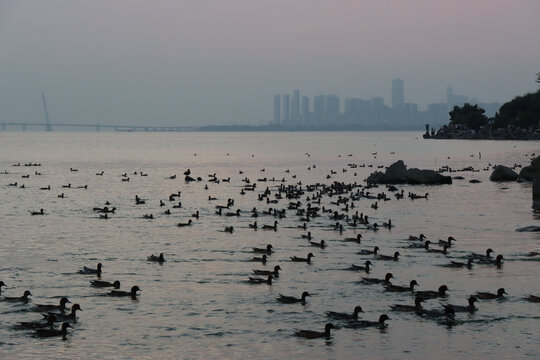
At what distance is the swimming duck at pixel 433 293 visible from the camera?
2923 centimetres

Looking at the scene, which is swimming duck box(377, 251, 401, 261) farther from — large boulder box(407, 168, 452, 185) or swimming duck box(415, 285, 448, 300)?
large boulder box(407, 168, 452, 185)

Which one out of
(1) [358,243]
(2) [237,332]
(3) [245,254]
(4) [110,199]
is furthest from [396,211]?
(2) [237,332]

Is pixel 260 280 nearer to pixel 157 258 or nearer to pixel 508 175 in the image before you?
pixel 157 258

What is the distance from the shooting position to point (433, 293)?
96.6 feet

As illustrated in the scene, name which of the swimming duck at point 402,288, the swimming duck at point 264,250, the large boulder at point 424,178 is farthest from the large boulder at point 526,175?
the swimming duck at point 402,288

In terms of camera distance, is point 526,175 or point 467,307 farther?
point 526,175

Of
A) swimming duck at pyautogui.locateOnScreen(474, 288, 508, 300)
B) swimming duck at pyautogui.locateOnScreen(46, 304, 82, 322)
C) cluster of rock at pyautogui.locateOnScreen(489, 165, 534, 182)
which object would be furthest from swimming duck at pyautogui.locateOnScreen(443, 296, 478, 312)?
cluster of rock at pyautogui.locateOnScreen(489, 165, 534, 182)

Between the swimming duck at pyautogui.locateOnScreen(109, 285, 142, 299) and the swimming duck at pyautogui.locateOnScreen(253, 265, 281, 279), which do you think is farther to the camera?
the swimming duck at pyautogui.locateOnScreen(253, 265, 281, 279)

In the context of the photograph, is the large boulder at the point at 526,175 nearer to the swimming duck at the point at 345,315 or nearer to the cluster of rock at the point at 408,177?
the cluster of rock at the point at 408,177

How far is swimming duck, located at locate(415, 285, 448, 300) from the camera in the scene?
1151 inches

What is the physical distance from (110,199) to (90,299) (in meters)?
41.5

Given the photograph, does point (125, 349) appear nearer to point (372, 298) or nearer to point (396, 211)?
point (372, 298)

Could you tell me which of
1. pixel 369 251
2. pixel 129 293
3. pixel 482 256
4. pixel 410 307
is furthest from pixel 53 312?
pixel 482 256

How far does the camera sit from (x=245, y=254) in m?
39.5
